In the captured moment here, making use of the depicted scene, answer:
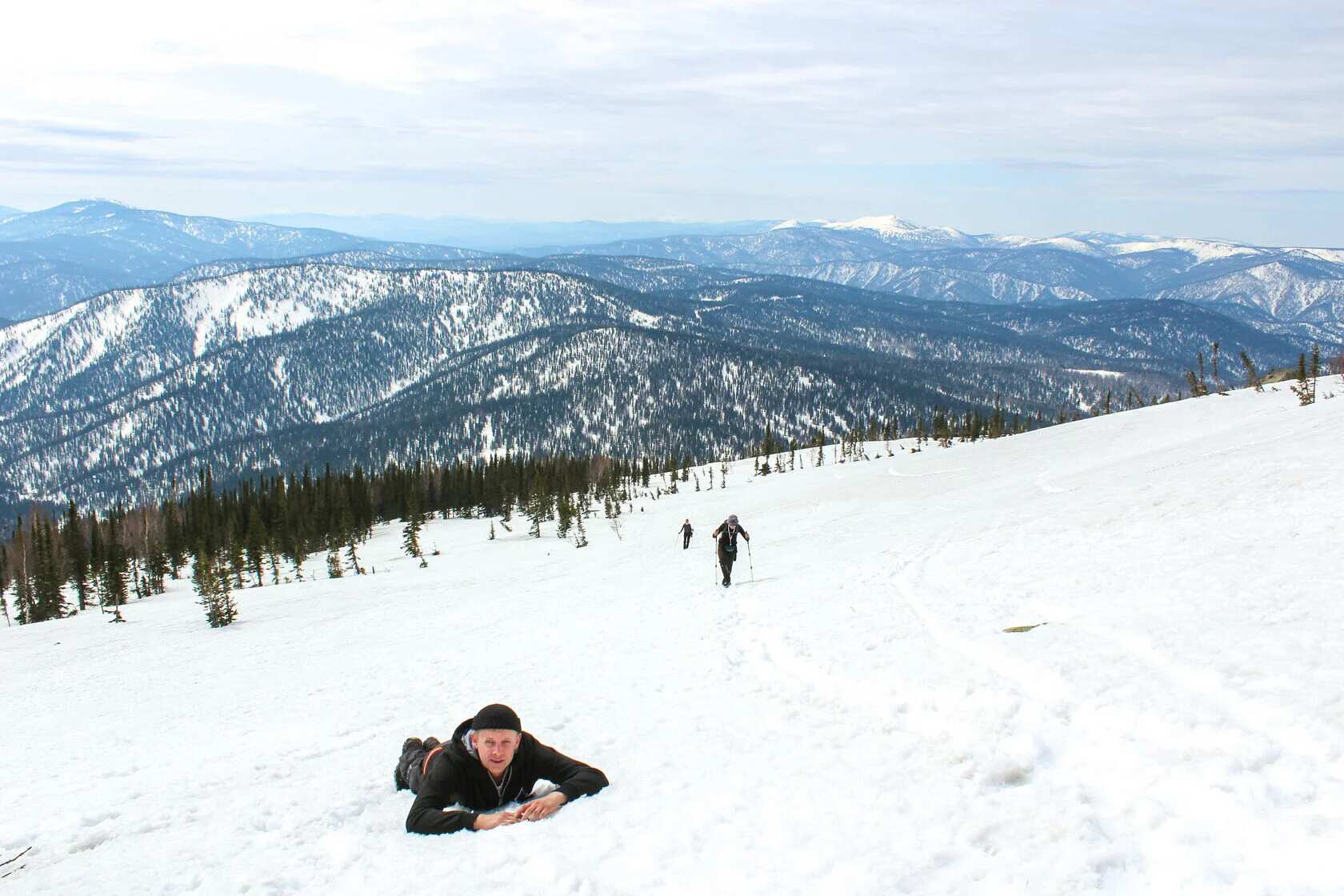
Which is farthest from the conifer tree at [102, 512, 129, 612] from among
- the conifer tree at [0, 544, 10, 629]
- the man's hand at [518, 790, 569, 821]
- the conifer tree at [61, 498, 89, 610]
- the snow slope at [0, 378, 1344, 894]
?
the man's hand at [518, 790, 569, 821]

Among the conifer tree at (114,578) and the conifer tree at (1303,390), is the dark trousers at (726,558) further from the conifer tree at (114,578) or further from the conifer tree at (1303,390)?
the conifer tree at (114,578)

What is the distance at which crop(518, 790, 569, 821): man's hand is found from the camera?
7.88 m

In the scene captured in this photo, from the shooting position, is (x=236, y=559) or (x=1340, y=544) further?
(x=236, y=559)

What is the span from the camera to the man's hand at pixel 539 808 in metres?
7.88

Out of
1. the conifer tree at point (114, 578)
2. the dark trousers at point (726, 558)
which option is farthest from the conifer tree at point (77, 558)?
the dark trousers at point (726, 558)

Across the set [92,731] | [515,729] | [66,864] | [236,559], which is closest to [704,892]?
[515,729]

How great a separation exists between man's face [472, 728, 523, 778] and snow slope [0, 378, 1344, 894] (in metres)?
0.78

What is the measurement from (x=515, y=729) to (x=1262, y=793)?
730cm

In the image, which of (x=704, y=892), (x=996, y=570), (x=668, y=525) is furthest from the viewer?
(x=668, y=525)

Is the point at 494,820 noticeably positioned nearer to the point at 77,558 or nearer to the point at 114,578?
the point at 114,578

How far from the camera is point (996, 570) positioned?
19359mm

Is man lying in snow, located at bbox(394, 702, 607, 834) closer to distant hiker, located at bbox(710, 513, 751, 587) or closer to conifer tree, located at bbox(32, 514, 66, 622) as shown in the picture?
distant hiker, located at bbox(710, 513, 751, 587)

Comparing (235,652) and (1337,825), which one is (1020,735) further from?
(235,652)

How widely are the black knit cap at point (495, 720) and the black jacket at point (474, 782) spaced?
360 mm
